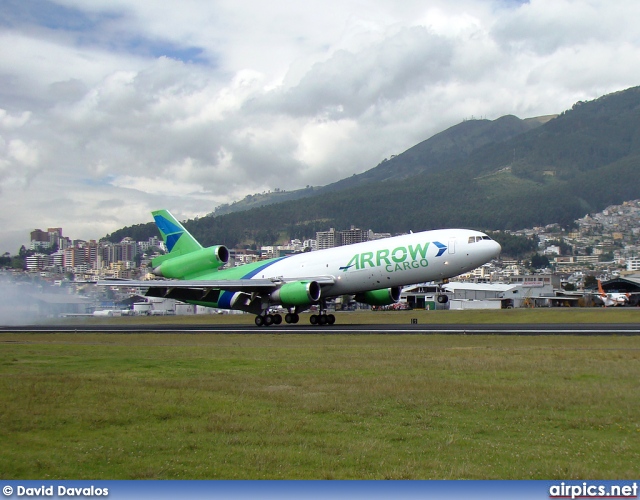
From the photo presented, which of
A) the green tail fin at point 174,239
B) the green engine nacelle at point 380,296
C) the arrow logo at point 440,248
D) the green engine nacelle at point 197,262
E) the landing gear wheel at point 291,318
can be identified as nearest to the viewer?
the arrow logo at point 440,248

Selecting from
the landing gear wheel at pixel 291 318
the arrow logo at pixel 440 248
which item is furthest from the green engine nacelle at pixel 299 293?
the arrow logo at pixel 440 248

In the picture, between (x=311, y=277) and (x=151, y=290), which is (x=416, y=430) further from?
(x=151, y=290)

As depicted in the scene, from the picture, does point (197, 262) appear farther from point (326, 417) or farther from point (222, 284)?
point (326, 417)

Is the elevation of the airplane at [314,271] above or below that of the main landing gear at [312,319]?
above

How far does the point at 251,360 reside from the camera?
77.4 feet

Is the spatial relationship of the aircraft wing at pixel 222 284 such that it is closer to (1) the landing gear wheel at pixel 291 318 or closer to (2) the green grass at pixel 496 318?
(1) the landing gear wheel at pixel 291 318

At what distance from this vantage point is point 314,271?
48875mm

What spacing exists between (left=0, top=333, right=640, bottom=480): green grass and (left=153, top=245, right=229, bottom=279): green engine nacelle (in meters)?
31.8

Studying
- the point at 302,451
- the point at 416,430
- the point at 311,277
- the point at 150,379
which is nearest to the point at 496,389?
the point at 416,430

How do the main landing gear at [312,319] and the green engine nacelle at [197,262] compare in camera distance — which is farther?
the green engine nacelle at [197,262]

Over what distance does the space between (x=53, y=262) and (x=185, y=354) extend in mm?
148633

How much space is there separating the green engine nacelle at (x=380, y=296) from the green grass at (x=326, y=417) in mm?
25898

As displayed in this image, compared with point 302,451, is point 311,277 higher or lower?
higher

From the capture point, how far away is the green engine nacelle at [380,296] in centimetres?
4938
